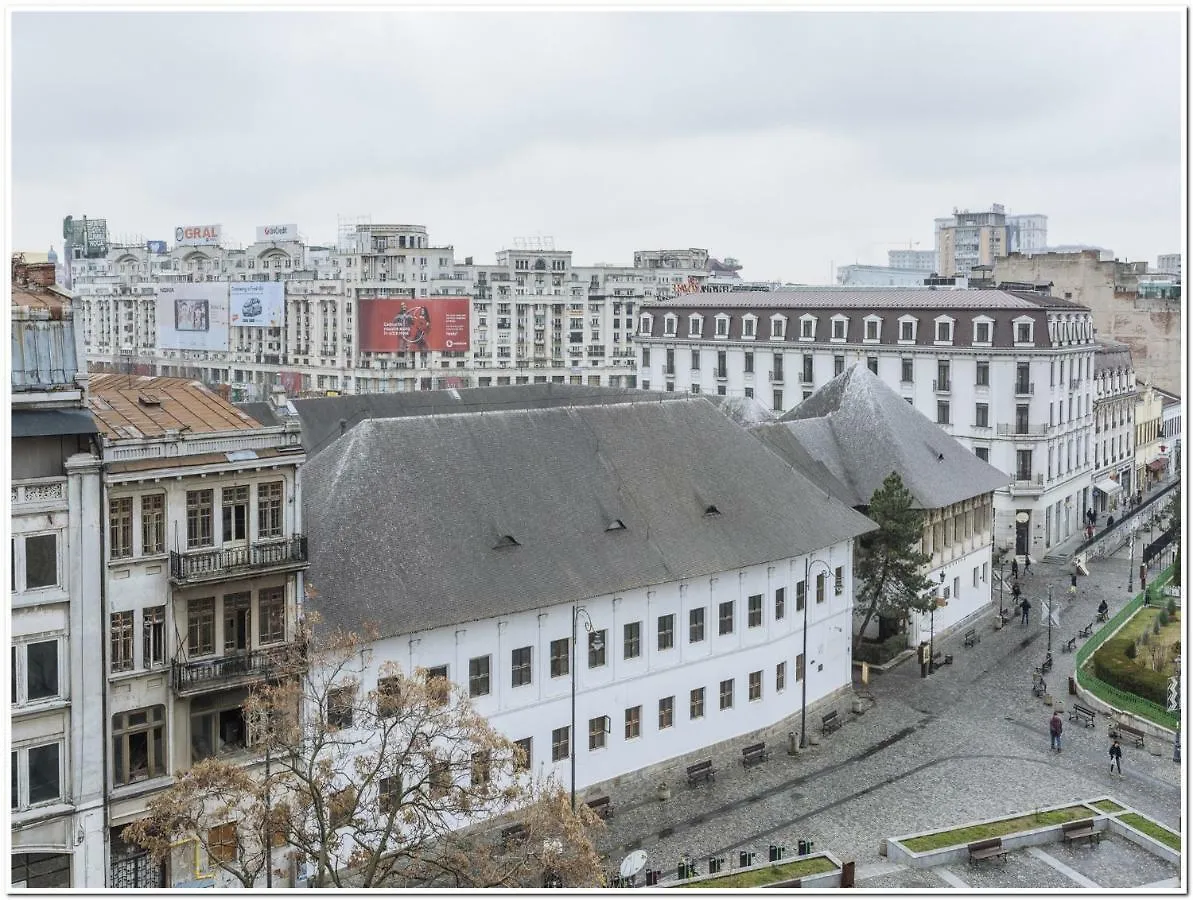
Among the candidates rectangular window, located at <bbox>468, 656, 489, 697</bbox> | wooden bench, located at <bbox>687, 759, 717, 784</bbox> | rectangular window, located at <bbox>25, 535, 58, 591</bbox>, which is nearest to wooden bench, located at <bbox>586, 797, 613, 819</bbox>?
wooden bench, located at <bbox>687, 759, 717, 784</bbox>

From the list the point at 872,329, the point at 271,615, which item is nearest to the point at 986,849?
the point at 271,615

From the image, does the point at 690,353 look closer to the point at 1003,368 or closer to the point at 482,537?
the point at 1003,368

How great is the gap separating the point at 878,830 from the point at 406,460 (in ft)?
64.1

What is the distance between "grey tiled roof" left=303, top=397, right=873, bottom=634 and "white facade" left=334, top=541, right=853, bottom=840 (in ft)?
2.92

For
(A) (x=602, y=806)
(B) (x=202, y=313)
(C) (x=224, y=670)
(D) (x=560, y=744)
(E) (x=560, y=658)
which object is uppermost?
(B) (x=202, y=313)

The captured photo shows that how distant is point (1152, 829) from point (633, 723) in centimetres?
1691

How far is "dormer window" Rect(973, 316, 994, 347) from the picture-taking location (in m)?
86.8

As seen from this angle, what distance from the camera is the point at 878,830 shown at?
43094mm

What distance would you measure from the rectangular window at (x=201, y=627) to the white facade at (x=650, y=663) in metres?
4.98

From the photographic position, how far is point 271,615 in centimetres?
3894

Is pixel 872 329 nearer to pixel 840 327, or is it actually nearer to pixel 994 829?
pixel 840 327

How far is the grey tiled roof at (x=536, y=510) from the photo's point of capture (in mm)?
42188

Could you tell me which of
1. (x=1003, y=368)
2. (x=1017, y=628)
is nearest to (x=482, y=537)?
(x=1017, y=628)

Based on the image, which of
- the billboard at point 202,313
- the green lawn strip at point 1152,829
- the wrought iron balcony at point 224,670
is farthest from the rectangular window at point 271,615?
the billboard at point 202,313
